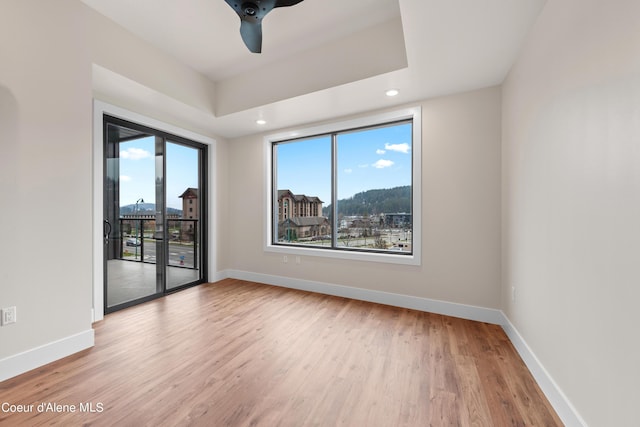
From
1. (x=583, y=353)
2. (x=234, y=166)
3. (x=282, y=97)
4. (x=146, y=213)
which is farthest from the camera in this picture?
(x=234, y=166)

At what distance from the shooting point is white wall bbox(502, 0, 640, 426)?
100 cm

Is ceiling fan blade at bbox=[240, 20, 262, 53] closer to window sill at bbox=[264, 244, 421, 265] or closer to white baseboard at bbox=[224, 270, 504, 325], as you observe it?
window sill at bbox=[264, 244, 421, 265]

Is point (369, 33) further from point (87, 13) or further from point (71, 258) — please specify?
point (71, 258)

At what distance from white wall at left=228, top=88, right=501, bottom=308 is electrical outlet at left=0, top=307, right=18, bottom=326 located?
304 cm

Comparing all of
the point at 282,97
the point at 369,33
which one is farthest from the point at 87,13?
the point at 369,33

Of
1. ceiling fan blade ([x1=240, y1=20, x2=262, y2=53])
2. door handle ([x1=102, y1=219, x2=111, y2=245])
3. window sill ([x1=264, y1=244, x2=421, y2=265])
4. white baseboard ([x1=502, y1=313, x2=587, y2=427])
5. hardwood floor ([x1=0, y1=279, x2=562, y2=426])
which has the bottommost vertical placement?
hardwood floor ([x1=0, y1=279, x2=562, y2=426])

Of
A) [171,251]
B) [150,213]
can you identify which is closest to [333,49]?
[150,213]

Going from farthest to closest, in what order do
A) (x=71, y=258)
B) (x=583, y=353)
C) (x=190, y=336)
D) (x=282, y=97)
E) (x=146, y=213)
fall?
(x=146, y=213) → (x=282, y=97) → (x=190, y=336) → (x=71, y=258) → (x=583, y=353)

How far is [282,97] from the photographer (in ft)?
9.71

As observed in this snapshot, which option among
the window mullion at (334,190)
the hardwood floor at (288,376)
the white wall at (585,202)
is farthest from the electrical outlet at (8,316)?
the white wall at (585,202)

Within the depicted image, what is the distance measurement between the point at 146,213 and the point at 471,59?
3910mm

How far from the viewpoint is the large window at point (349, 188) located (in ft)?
10.6

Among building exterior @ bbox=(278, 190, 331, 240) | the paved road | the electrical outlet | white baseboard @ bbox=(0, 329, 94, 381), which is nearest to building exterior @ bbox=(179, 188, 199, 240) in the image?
the paved road

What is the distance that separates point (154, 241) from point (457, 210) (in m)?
3.77
